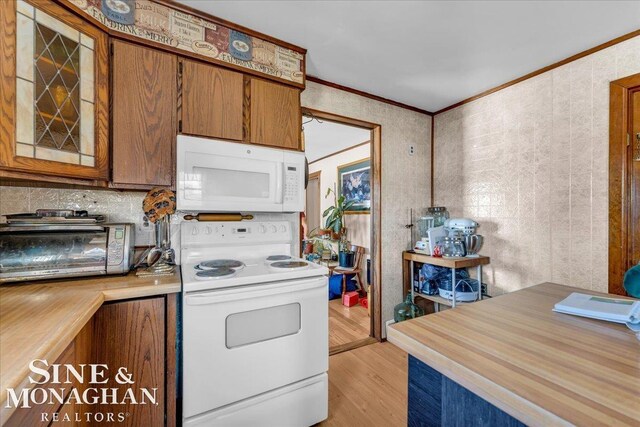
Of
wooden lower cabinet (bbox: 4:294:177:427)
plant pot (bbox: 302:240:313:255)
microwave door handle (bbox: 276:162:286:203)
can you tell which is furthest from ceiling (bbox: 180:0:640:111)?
plant pot (bbox: 302:240:313:255)

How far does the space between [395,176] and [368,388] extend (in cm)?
184

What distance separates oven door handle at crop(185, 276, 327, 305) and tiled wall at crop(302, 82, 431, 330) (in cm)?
133

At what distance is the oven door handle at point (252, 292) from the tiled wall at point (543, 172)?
5.81ft

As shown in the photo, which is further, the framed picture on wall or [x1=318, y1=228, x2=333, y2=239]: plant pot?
[x1=318, y1=228, x2=333, y2=239]: plant pot

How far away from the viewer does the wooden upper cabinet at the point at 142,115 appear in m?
1.39

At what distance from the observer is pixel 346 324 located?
2.97 metres

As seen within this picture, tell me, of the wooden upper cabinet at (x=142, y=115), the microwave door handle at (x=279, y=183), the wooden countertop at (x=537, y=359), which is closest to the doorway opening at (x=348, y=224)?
the microwave door handle at (x=279, y=183)

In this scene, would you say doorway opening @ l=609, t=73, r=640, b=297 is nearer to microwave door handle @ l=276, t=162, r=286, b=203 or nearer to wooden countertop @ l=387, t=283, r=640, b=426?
wooden countertop @ l=387, t=283, r=640, b=426

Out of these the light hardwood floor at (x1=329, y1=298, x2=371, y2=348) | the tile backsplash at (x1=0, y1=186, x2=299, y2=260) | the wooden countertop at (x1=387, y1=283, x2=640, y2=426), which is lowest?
the light hardwood floor at (x1=329, y1=298, x2=371, y2=348)

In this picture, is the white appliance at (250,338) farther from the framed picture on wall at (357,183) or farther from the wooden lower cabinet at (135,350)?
the framed picture on wall at (357,183)

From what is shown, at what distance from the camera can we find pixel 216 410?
1.26 metres

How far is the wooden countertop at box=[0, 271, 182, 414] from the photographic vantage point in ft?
1.99

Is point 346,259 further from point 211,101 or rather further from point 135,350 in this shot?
point 135,350

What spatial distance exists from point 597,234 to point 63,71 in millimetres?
3142
